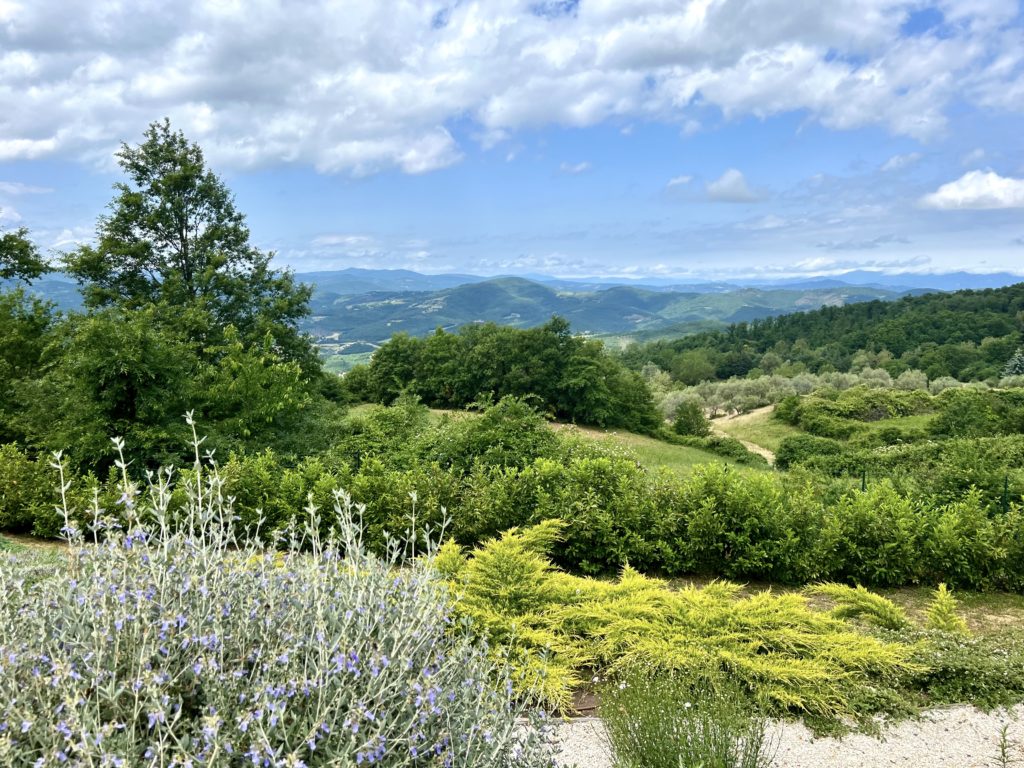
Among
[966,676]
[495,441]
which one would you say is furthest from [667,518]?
[495,441]

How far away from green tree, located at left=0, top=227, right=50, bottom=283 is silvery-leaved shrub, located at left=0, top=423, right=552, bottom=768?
24.7 meters

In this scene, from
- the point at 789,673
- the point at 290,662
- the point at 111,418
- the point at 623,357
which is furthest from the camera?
the point at 623,357

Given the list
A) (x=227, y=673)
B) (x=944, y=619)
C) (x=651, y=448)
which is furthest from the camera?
(x=651, y=448)

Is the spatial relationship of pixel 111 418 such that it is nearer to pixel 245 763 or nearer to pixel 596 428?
pixel 245 763

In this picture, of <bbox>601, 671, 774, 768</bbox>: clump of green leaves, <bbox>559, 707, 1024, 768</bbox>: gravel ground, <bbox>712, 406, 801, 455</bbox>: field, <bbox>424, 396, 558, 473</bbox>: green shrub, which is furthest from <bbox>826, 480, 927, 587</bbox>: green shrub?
<bbox>712, 406, 801, 455</bbox>: field

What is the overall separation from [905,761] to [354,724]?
3.68m

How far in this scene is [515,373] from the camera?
37.4 m

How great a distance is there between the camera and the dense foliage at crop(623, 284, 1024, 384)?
243ft

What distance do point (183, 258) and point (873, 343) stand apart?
87.2 metres

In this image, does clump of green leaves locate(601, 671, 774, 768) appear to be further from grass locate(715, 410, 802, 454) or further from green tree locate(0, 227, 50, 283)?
grass locate(715, 410, 802, 454)

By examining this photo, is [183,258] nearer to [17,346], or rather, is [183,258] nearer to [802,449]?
[17,346]

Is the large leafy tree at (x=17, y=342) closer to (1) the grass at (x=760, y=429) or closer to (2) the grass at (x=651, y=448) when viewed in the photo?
(2) the grass at (x=651, y=448)

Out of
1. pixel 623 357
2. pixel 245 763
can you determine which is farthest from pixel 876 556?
pixel 623 357

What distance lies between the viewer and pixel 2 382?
1392cm
